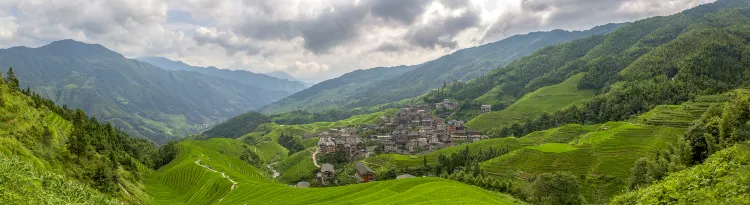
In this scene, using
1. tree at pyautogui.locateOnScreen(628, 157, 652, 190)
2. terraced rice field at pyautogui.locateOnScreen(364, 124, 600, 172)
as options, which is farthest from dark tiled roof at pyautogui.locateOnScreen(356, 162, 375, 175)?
tree at pyautogui.locateOnScreen(628, 157, 652, 190)

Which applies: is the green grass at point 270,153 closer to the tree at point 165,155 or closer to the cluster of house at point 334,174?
the tree at point 165,155

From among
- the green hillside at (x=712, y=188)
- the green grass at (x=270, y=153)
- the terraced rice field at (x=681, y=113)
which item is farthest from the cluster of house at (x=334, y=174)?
the terraced rice field at (x=681, y=113)

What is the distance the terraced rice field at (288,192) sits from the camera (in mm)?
40688

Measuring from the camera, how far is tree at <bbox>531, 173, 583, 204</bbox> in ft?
174

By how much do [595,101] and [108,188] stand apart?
169m

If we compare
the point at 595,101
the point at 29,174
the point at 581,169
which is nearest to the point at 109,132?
the point at 29,174

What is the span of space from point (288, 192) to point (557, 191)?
39.3 metres

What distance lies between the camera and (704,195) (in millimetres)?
23250

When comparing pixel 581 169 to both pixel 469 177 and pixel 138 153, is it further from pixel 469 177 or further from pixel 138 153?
pixel 138 153

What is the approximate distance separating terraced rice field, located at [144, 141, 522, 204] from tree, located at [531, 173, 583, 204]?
203 inches

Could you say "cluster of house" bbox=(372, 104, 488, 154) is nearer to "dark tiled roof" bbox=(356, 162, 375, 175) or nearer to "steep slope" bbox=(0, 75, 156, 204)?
"dark tiled roof" bbox=(356, 162, 375, 175)

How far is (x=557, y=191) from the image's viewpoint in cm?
5319

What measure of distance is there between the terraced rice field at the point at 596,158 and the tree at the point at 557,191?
22.0m

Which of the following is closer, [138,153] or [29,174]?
[29,174]
